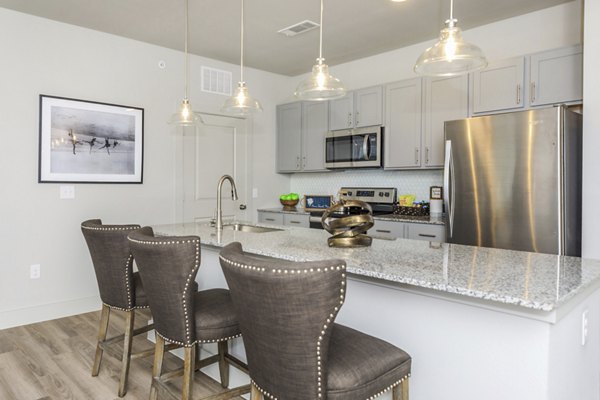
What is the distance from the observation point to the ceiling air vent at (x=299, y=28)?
3803mm

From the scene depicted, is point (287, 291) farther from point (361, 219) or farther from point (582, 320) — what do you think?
point (582, 320)

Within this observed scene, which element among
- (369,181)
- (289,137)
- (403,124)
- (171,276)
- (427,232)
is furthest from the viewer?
(289,137)

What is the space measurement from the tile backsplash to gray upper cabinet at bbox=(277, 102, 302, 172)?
1.12ft

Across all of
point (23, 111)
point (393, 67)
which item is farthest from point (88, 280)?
point (393, 67)

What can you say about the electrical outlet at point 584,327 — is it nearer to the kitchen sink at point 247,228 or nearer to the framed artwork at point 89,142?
the kitchen sink at point 247,228

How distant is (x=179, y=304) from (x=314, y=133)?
3.59 m

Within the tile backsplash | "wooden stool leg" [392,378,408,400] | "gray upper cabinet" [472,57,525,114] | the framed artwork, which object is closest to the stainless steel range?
the tile backsplash

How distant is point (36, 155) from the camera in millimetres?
3719

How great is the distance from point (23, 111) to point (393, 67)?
12.1ft

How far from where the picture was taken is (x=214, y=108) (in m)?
4.95

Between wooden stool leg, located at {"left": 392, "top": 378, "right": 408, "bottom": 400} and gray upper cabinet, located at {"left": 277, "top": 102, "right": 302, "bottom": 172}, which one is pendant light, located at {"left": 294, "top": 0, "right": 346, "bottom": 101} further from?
gray upper cabinet, located at {"left": 277, "top": 102, "right": 302, "bottom": 172}

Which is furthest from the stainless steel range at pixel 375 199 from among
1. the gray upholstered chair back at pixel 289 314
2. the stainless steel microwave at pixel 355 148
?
the gray upholstered chair back at pixel 289 314

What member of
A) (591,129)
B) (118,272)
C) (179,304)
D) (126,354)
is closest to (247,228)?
(118,272)

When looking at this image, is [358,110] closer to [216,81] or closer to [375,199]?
[375,199]
